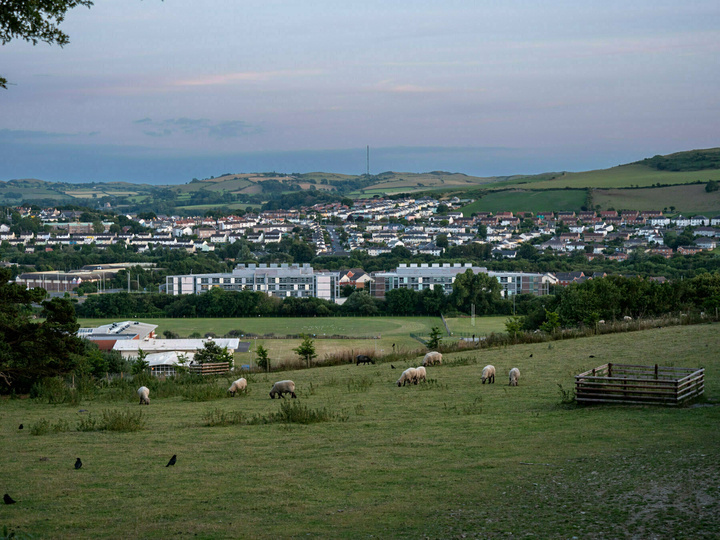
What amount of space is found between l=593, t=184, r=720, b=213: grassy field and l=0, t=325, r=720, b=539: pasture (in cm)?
16465

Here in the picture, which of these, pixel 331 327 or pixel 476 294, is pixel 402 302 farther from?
pixel 331 327

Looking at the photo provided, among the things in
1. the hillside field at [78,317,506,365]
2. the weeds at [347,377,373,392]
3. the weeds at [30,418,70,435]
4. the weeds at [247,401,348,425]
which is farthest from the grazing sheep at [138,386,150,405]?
the hillside field at [78,317,506,365]

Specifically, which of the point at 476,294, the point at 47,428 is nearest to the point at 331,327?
the point at 476,294

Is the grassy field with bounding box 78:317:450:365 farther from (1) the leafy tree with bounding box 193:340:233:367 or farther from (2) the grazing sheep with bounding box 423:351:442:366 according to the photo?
(2) the grazing sheep with bounding box 423:351:442:366

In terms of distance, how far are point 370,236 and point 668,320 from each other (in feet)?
481

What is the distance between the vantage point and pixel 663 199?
178m

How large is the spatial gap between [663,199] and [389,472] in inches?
7300

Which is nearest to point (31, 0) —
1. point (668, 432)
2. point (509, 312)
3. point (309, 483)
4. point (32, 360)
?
point (309, 483)

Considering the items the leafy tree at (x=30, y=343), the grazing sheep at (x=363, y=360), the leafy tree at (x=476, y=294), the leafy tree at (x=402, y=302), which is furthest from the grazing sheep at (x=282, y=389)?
the leafy tree at (x=402, y=302)

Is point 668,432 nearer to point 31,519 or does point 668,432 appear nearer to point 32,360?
point 31,519

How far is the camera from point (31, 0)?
30.5 feet

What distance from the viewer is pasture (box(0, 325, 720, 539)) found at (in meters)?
7.05

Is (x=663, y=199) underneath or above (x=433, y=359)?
above

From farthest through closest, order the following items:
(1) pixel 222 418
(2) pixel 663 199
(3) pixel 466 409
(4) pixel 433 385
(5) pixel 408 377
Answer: (2) pixel 663 199 < (5) pixel 408 377 < (4) pixel 433 385 < (3) pixel 466 409 < (1) pixel 222 418
